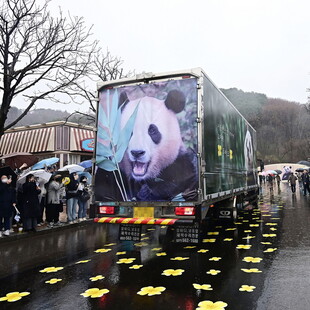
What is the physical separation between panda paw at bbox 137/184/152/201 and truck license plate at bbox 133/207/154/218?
19cm

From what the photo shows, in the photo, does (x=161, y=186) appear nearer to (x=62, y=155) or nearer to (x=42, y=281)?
(x=42, y=281)

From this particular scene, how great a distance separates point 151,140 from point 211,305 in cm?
313

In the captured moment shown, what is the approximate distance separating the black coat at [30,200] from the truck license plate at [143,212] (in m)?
4.11

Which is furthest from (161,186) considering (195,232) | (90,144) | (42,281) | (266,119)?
(266,119)

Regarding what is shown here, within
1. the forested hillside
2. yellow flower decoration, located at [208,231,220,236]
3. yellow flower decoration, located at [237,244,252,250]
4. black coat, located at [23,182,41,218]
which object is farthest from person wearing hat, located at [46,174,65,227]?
the forested hillside

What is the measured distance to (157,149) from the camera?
5.82 metres

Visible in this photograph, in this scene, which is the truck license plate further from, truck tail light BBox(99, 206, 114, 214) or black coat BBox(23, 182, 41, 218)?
black coat BBox(23, 182, 41, 218)

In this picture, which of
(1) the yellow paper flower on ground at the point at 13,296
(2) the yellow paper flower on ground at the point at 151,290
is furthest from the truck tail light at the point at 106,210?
(1) the yellow paper flower on ground at the point at 13,296

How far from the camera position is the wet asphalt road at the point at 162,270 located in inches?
154

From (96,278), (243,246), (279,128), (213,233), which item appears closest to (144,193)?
(96,278)

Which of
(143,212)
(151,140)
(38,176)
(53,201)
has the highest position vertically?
(151,140)

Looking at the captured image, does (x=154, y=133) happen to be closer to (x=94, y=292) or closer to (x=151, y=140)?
(x=151, y=140)

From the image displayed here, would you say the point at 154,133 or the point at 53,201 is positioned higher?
the point at 154,133

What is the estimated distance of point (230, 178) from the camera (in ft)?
25.9
